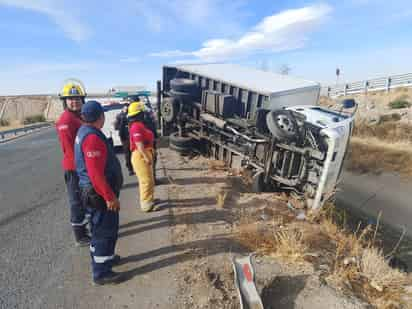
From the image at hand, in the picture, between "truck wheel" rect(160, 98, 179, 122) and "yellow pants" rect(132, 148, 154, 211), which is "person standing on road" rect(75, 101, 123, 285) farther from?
"truck wheel" rect(160, 98, 179, 122)

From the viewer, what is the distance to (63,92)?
2869mm

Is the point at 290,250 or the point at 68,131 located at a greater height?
the point at 68,131

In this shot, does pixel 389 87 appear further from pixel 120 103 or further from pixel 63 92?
pixel 63 92

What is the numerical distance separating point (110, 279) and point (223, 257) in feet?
4.19

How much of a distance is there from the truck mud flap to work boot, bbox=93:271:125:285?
1214 mm

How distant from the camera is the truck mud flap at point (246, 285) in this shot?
7.09ft

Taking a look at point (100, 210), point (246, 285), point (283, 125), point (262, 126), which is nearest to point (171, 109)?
point (262, 126)

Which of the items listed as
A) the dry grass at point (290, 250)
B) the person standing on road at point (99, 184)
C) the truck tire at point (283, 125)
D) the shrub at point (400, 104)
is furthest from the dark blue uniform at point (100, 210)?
the shrub at point (400, 104)

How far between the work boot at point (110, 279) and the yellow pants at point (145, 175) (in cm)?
144

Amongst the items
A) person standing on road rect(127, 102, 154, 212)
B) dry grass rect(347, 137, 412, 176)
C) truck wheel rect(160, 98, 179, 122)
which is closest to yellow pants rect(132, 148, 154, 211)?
person standing on road rect(127, 102, 154, 212)

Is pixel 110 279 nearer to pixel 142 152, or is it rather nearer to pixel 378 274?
pixel 142 152

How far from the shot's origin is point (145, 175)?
12.2ft

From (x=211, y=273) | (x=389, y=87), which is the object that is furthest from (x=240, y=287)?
(x=389, y=87)

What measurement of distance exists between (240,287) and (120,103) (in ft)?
23.8
